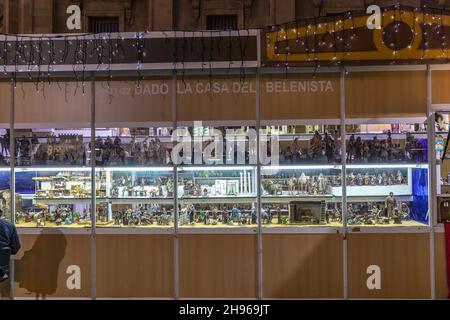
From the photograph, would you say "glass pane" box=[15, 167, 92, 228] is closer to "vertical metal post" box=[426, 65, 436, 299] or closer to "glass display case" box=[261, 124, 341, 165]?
"glass display case" box=[261, 124, 341, 165]

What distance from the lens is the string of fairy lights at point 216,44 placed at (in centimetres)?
617

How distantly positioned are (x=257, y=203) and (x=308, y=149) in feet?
3.94

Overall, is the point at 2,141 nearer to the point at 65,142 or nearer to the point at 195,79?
the point at 65,142

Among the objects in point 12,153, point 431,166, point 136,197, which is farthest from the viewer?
point 136,197

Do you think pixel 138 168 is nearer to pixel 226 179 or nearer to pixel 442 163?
pixel 226 179

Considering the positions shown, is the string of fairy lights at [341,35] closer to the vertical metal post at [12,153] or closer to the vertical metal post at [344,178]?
the vertical metal post at [344,178]

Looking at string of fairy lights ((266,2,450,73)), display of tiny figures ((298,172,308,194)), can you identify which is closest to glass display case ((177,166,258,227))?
display of tiny figures ((298,172,308,194))

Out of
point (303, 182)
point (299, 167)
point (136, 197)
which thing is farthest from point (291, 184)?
point (136, 197)

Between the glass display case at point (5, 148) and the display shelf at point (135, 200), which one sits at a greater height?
the glass display case at point (5, 148)

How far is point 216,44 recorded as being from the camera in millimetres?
6328

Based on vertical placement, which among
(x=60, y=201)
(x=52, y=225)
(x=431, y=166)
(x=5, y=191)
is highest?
(x=431, y=166)

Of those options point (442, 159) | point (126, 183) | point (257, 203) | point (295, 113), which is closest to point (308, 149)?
point (295, 113)

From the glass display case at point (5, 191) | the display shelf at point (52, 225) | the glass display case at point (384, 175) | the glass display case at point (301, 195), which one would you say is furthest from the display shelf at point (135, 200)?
the glass display case at point (384, 175)

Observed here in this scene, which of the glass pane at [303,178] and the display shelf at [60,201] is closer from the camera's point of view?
the glass pane at [303,178]
